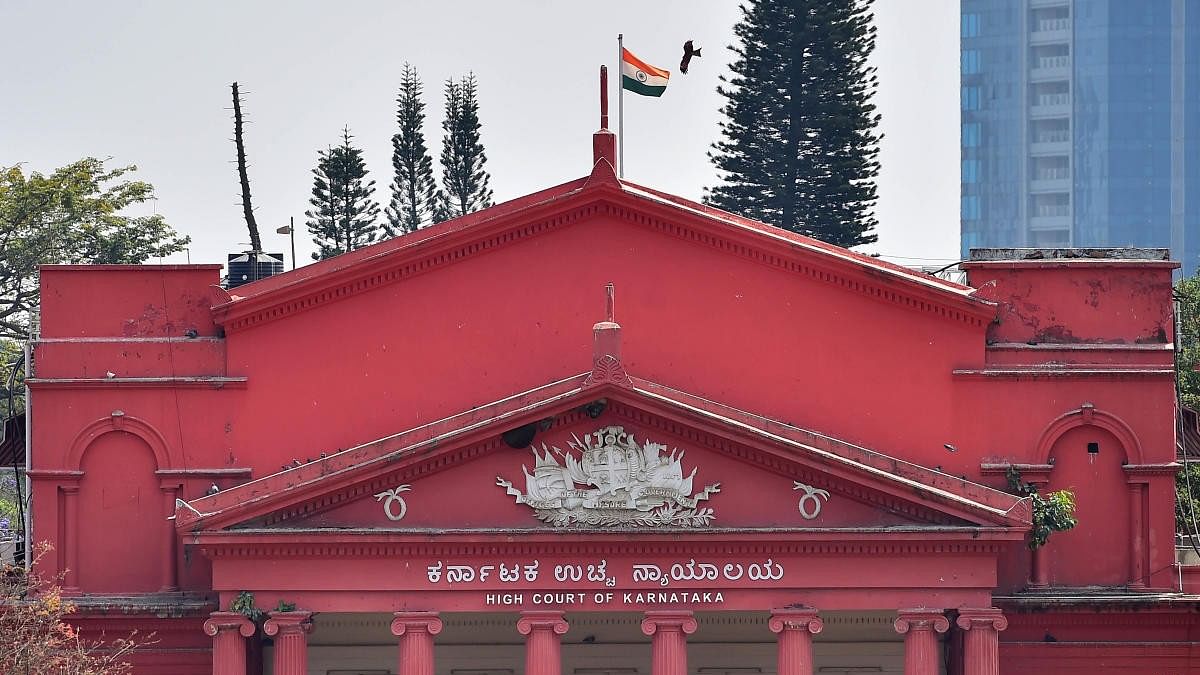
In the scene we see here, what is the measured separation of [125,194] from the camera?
70375 mm

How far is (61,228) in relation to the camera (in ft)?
223

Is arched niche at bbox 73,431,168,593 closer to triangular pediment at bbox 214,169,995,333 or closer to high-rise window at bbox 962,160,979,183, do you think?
triangular pediment at bbox 214,169,995,333

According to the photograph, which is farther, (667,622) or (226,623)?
(667,622)

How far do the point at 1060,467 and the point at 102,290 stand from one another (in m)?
15.5

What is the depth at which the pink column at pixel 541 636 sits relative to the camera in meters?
34.4

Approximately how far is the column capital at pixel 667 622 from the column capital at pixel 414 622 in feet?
10.4

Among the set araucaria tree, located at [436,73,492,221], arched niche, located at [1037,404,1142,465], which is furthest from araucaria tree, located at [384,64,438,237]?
arched niche, located at [1037,404,1142,465]

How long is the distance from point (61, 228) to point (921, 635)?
132 ft

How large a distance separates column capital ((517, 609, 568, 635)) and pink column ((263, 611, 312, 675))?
3207 mm

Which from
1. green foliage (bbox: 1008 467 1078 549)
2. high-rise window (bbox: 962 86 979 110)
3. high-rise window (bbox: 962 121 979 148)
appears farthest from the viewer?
high-rise window (bbox: 962 86 979 110)

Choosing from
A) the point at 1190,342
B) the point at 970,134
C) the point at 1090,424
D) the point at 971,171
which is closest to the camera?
the point at 1090,424

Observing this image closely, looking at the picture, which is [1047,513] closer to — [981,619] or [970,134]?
[981,619]

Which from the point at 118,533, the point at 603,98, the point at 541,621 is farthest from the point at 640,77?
the point at 118,533

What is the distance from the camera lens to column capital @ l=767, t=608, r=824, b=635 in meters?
34.4
